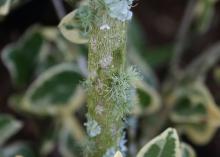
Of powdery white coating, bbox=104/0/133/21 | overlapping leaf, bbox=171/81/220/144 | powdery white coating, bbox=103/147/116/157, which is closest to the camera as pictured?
powdery white coating, bbox=104/0/133/21

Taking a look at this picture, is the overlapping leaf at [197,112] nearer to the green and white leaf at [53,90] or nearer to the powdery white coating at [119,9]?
the green and white leaf at [53,90]

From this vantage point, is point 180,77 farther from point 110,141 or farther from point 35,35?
point 110,141

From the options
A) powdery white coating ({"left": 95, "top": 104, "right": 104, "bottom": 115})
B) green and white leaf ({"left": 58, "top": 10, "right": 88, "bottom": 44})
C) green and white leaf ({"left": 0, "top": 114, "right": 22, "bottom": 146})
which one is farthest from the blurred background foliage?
powdery white coating ({"left": 95, "top": 104, "right": 104, "bottom": 115})

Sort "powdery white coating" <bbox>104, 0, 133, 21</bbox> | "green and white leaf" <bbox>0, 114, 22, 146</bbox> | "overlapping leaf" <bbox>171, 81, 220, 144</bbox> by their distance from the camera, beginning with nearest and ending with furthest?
"powdery white coating" <bbox>104, 0, 133, 21</bbox>, "green and white leaf" <bbox>0, 114, 22, 146</bbox>, "overlapping leaf" <bbox>171, 81, 220, 144</bbox>

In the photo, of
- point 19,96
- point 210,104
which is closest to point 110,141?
point 210,104

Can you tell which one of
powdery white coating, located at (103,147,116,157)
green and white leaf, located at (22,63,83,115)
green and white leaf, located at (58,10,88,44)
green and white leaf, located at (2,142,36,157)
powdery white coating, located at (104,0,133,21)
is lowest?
green and white leaf, located at (2,142,36,157)

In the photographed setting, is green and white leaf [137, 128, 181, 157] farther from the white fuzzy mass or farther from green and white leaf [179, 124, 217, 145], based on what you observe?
green and white leaf [179, 124, 217, 145]
